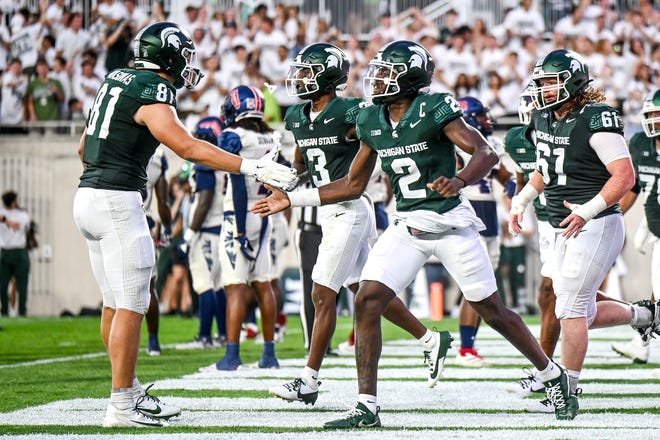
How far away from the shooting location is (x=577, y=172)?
610 centimetres

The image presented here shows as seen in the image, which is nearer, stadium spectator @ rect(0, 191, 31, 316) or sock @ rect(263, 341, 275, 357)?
sock @ rect(263, 341, 275, 357)

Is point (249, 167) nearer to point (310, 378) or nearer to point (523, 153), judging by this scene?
point (310, 378)

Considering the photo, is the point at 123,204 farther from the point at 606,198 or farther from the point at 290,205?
the point at 606,198

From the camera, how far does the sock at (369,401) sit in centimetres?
552

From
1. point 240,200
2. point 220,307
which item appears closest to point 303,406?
point 240,200

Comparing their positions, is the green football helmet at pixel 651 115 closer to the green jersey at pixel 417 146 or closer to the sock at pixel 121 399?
the green jersey at pixel 417 146

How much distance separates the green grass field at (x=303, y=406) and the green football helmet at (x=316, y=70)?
1784 mm

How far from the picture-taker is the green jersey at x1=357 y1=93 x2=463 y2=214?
226 inches

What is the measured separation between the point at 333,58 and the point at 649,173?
104 inches

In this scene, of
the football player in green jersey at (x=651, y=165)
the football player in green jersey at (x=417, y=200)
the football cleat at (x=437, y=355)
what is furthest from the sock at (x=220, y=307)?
the football player in green jersey at (x=417, y=200)

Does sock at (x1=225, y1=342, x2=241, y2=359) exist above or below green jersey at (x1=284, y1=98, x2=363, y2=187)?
below

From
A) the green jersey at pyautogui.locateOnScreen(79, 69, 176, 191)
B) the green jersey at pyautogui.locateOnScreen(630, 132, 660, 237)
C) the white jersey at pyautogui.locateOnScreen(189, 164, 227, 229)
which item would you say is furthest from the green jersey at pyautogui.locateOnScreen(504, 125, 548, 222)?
the white jersey at pyautogui.locateOnScreen(189, 164, 227, 229)

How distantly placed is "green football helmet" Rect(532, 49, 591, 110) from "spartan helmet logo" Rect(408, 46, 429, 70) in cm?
60

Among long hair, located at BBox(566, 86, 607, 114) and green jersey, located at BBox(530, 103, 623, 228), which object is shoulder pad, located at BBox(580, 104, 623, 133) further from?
long hair, located at BBox(566, 86, 607, 114)
